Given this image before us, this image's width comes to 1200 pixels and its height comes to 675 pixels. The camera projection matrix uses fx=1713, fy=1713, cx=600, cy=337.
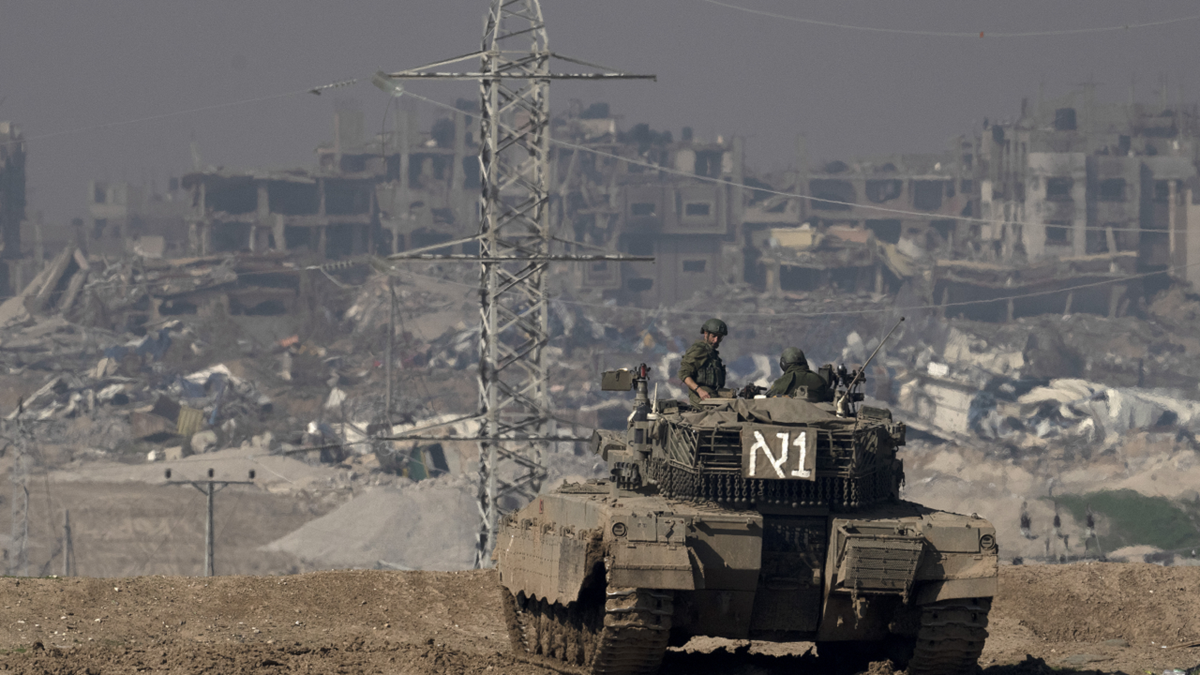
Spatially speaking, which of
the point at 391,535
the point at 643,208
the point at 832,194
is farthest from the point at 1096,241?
the point at 391,535

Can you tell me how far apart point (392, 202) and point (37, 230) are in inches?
1889

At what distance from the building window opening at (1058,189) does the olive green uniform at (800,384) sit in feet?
427

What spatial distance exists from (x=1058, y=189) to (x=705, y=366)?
431 feet

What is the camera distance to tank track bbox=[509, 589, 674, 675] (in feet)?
47.9

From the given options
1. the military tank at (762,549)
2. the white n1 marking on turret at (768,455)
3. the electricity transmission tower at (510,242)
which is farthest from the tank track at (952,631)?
the electricity transmission tower at (510,242)

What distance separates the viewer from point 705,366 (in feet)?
60.5

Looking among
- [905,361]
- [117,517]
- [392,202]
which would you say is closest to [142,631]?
[117,517]

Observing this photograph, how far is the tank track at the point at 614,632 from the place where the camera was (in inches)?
574

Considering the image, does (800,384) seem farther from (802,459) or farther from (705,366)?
(802,459)

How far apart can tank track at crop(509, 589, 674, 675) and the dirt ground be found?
17.6 inches

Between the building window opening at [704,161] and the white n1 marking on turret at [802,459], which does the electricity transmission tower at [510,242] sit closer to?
the white n1 marking on turret at [802,459]

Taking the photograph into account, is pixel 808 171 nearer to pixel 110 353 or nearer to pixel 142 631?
pixel 110 353

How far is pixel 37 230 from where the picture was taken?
175 m

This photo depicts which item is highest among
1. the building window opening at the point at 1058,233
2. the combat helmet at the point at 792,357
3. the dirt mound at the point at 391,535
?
the building window opening at the point at 1058,233
